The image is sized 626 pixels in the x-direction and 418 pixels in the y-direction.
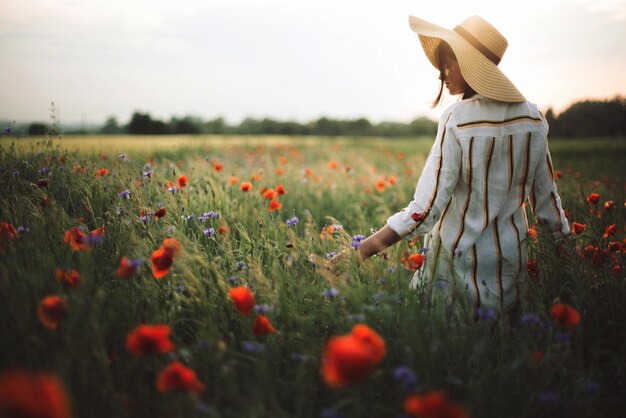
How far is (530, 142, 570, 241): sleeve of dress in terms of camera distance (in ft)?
6.01

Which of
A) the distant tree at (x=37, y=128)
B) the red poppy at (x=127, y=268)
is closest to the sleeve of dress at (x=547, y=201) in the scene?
the red poppy at (x=127, y=268)

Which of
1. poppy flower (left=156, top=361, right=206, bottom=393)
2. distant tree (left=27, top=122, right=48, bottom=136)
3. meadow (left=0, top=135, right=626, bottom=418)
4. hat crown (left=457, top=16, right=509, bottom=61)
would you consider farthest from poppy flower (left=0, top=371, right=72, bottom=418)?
distant tree (left=27, top=122, right=48, bottom=136)

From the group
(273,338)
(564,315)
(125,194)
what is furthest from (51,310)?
(564,315)

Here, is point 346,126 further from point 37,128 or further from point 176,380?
point 176,380

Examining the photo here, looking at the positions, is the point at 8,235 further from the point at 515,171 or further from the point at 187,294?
the point at 515,171

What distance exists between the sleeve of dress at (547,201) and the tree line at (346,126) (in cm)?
336

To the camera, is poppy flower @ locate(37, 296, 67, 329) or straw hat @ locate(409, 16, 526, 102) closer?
poppy flower @ locate(37, 296, 67, 329)

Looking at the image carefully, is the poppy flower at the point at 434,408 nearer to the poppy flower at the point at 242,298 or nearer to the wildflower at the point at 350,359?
the wildflower at the point at 350,359

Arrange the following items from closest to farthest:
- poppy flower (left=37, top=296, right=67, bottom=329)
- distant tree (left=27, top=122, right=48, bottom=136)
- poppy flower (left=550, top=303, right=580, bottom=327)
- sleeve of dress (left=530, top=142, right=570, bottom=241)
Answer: poppy flower (left=37, top=296, right=67, bottom=329)
poppy flower (left=550, top=303, right=580, bottom=327)
sleeve of dress (left=530, top=142, right=570, bottom=241)
distant tree (left=27, top=122, right=48, bottom=136)

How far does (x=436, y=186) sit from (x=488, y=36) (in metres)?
0.73

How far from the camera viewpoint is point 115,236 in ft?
6.94

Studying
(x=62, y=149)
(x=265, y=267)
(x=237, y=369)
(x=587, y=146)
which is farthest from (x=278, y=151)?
(x=587, y=146)

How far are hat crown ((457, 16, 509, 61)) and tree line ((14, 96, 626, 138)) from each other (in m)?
3.03

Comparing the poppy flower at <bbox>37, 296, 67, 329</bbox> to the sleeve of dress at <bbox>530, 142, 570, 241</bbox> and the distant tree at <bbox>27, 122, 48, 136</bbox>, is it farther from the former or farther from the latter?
the distant tree at <bbox>27, 122, 48, 136</bbox>
